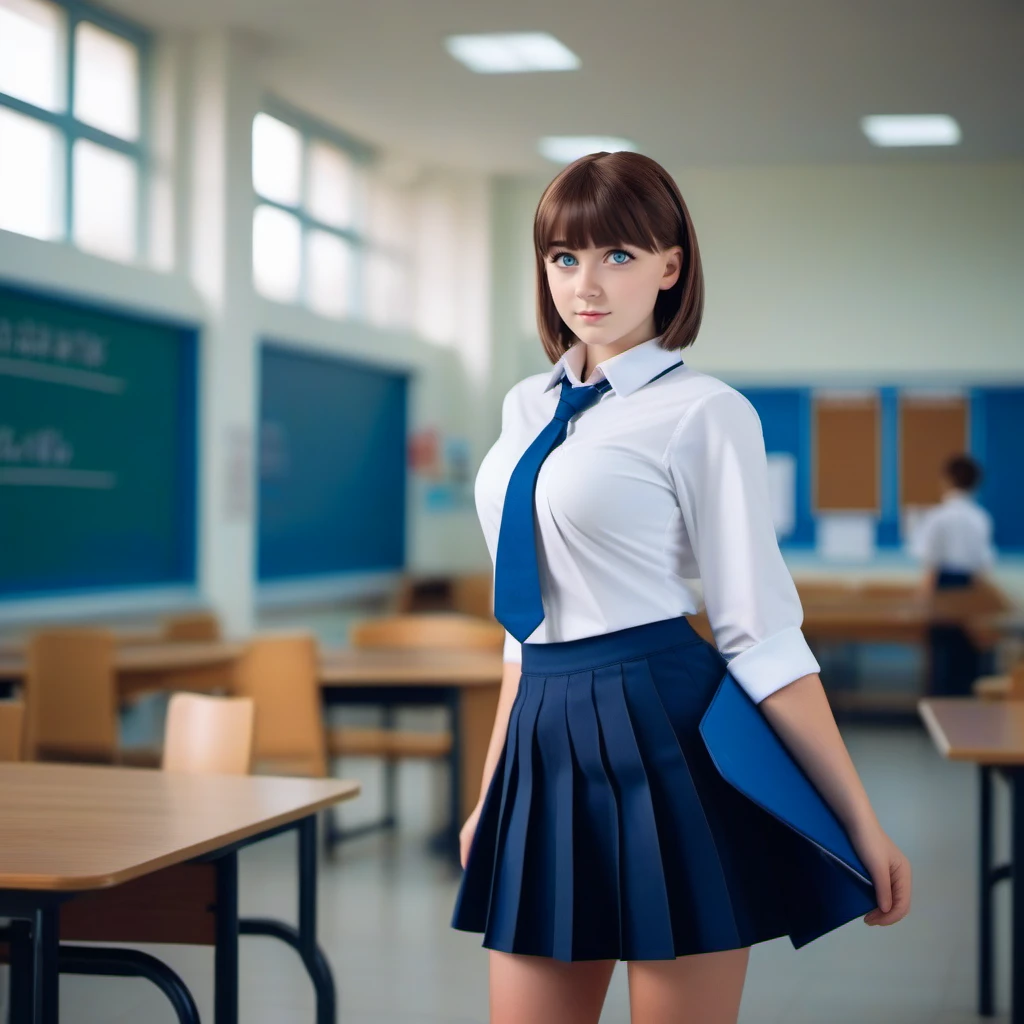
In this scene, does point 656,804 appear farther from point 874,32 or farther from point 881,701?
point 881,701

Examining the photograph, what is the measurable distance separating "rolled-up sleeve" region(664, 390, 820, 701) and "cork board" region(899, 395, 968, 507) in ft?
30.5

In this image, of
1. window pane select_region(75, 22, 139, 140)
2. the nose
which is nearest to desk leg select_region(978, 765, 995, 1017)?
→ the nose

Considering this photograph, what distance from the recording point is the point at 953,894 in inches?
184

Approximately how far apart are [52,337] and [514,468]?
211 inches

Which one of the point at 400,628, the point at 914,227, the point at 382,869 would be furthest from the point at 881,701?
the point at 382,869

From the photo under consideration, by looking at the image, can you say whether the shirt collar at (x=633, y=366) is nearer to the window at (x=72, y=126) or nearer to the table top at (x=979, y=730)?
the table top at (x=979, y=730)

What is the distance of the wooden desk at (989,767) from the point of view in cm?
288

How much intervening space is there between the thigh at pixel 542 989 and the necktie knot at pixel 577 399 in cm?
53

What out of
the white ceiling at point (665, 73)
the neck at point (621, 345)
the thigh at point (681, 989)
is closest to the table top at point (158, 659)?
the white ceiling at point (665, 73)

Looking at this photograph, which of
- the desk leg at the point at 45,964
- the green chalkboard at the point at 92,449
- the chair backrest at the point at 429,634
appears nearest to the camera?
the desk leg at the point at 45,964

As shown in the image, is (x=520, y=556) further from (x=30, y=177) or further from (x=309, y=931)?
(x=30, y=177)

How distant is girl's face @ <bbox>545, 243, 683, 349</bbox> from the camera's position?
1.43 meters

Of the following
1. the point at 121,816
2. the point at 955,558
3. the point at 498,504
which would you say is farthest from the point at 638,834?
the point at 955,558

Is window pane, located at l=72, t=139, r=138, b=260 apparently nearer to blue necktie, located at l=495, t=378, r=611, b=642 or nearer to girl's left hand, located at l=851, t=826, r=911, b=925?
blue necktie, located at l=495, t=378, r=611, b=642
